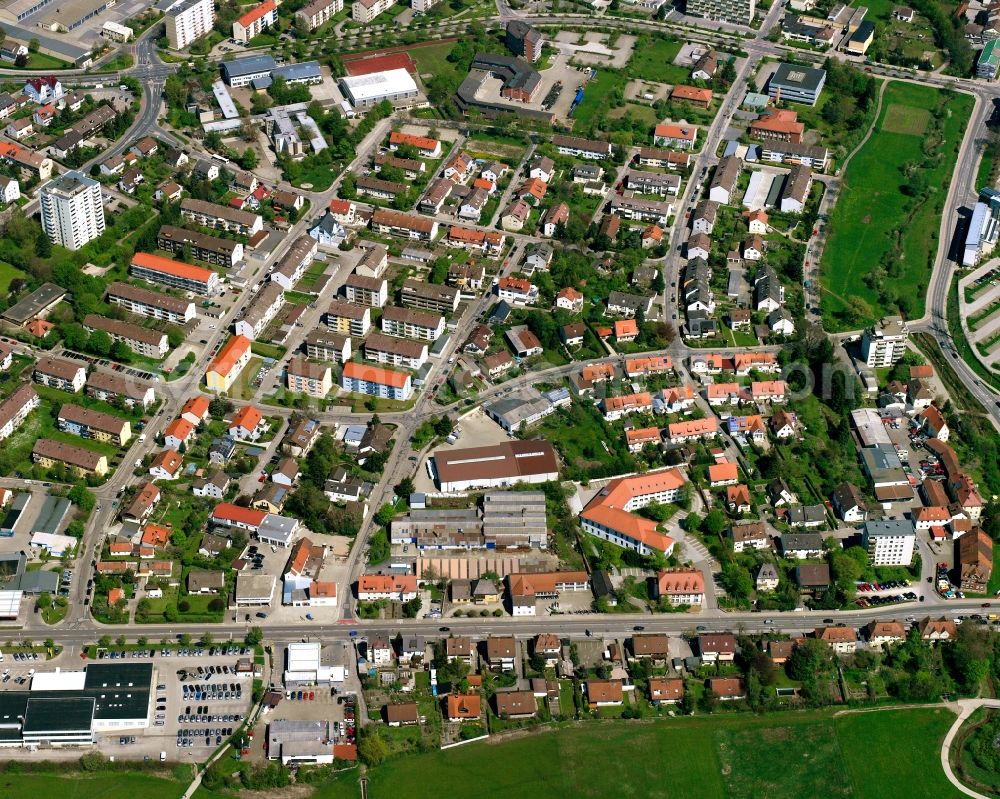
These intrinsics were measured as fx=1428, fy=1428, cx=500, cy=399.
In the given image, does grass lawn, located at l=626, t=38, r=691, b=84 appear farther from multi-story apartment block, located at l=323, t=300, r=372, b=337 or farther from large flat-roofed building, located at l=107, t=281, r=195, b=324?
large flat-roofed building, located at l=107, t=281, r=195, b=324

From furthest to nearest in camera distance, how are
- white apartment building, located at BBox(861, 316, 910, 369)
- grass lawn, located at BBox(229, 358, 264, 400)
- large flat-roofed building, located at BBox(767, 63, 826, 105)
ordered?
large flat-roofed building, located at BBox(767, 63, 826, 105), white apartment building, located at BBox(861, 316, 910, 369), grass lawn, located at BBox(229, 358, 264, 400)

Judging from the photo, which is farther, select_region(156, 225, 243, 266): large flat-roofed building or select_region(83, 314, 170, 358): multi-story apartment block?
select_region(156, 225, 243, 266): large flat-roofed building

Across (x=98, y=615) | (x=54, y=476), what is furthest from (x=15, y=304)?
(x=98, y=615)

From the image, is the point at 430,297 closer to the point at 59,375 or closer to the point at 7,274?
the point at 59,375

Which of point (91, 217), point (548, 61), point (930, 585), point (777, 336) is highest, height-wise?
point (548, 61)

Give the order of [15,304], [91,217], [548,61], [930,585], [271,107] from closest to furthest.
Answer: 1. [930,585]
2. [15,304]
3. [91,217]
4. [271,107]
5. [548,61]

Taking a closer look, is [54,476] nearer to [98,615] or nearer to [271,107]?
[98,615]

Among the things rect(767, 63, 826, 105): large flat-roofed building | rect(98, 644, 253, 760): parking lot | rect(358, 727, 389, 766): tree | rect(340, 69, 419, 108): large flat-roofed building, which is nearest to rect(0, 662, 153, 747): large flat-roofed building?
rect(98, 644, 253, 760): parking lot

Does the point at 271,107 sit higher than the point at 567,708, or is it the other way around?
the point at 271,107
